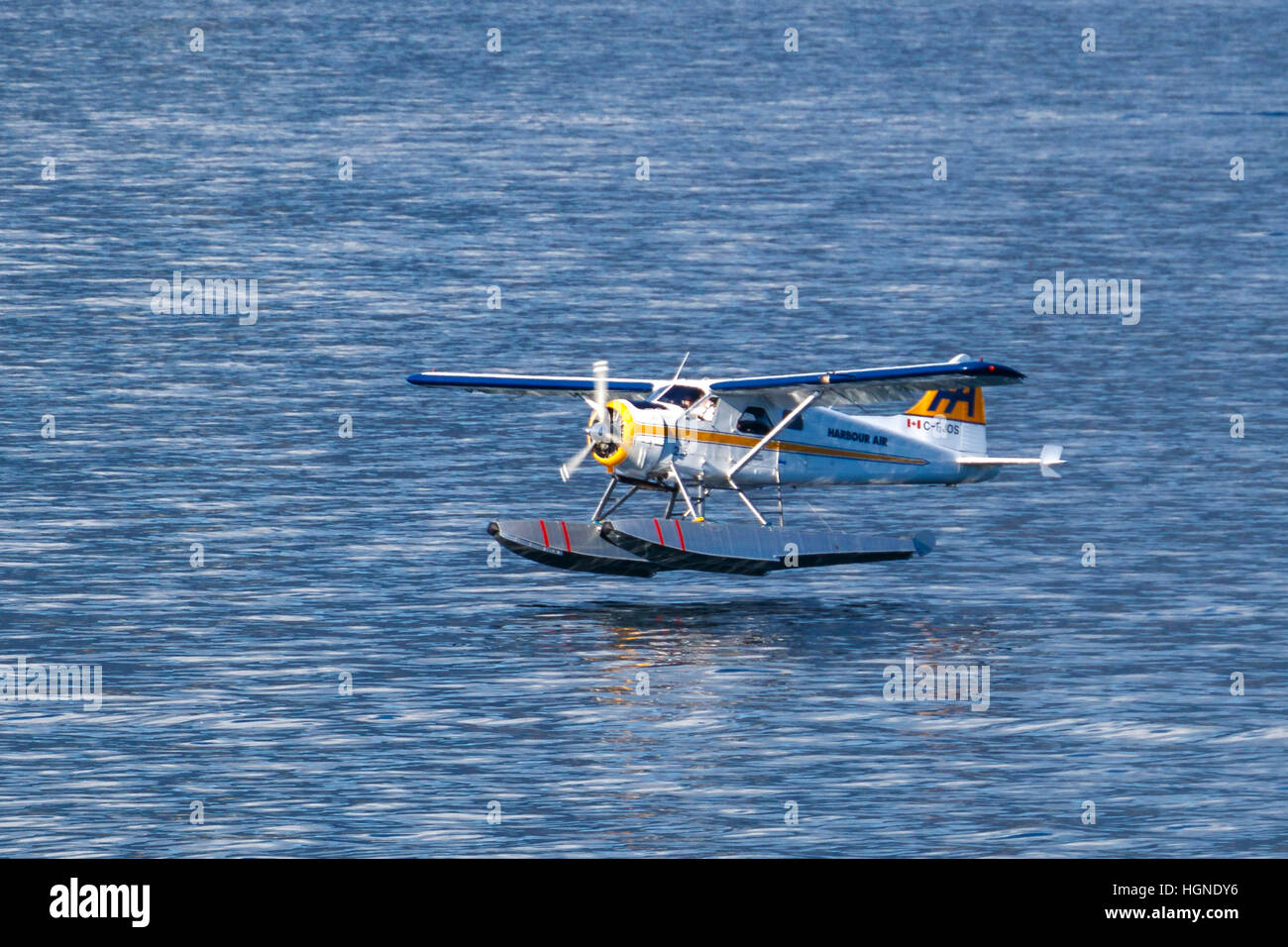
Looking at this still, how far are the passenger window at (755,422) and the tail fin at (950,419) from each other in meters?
4.18

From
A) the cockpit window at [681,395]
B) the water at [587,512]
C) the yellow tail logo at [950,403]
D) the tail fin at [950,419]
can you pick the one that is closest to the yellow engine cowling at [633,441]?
the cockpit window at [681,395]

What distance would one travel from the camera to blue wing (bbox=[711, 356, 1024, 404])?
1737 inches

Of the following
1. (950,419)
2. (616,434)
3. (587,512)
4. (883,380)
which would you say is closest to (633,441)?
(616,434)

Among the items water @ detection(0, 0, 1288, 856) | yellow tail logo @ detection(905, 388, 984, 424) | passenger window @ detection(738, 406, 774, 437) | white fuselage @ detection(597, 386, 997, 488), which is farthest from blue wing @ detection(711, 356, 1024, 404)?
water @ detection(0, 0, 1288, 856)

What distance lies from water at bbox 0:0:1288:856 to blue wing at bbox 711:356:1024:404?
506cm

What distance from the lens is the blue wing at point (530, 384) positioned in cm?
4719

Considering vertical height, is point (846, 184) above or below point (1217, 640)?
above

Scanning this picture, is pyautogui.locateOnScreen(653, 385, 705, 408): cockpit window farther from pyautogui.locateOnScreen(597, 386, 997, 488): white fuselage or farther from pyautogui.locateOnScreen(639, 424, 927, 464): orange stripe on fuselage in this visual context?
pyautogui.locateOnScreen(639, 424, 927, 464): orange stripe on fuselage

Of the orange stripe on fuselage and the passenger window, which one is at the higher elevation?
the passenger window

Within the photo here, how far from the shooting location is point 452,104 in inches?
7165

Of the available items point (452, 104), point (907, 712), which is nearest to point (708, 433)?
A: point (907, 712)

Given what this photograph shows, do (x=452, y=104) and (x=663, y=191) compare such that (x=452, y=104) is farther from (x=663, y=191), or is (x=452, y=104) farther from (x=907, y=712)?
(x=907, y=712)

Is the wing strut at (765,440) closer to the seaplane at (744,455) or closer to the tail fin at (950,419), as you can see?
the seaplane at (744,455)
